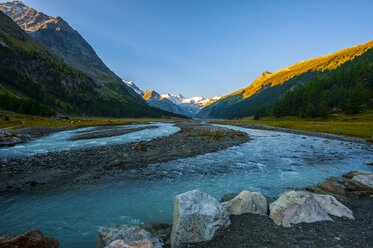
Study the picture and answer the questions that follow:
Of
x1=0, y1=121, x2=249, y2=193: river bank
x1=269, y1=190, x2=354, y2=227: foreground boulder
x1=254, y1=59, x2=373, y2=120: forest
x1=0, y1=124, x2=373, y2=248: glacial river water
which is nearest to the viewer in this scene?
x1=269, y1=190, x2=354, y2=227: foreground boulder

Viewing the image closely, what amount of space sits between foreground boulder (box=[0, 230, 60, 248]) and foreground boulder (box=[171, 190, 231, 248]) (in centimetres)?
475

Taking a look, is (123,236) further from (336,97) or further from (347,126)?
(336,97)

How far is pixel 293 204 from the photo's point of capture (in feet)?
26.4

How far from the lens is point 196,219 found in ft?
22.2

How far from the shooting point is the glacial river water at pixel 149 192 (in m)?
8.79

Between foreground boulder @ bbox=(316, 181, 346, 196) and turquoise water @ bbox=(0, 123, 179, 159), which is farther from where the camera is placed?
turquoise water @ bbox=(0, 123, 179, 159)

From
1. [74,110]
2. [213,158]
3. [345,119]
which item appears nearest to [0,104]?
[74,110]

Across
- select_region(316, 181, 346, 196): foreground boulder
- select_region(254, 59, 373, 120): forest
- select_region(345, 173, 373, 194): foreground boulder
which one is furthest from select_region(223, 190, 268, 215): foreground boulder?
select_region(254, 59, 373, 120): forest

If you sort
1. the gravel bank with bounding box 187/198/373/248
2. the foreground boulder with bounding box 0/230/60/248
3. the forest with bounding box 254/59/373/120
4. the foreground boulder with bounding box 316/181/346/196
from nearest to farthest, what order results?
the foreground boulder with bounding box 0/230/60/248 → the gravel bank with bounding box 187/198/373/248 → the foreground boulder with bounding box 316/181/346/196 → the forest with bounding box 254/59/373/120

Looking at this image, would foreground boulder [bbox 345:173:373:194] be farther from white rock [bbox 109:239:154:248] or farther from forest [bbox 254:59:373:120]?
forest [bbox 254:59:373:120]

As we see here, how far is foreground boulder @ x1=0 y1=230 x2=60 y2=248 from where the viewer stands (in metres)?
4.98

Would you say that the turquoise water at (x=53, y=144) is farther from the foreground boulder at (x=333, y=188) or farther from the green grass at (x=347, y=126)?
the green grass at (x=347, y=126)

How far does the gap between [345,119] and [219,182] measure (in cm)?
8965

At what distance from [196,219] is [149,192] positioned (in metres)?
6.96
